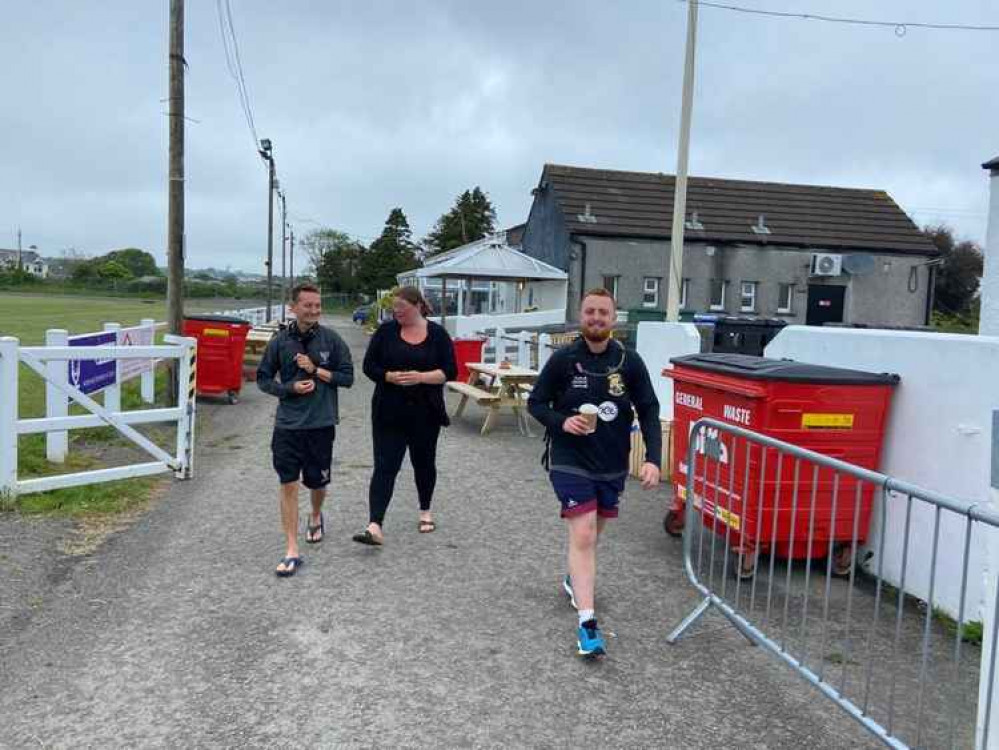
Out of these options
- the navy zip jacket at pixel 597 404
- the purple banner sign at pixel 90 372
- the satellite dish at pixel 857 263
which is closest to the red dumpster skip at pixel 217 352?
the purple banner sign at pixel 90 372

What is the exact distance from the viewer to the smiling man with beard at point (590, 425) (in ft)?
13.6

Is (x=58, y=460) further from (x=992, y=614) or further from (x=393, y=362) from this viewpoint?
(x=992, y=614)

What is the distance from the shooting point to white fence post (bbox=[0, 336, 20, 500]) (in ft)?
20.2

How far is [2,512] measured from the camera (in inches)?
237

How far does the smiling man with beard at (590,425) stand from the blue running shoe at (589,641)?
0.09ft

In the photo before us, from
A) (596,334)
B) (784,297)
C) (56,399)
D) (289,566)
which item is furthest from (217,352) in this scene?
(784,297)

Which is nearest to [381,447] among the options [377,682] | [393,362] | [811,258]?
[393,362]

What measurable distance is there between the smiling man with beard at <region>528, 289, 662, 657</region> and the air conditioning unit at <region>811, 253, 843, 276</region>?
92.6 feet

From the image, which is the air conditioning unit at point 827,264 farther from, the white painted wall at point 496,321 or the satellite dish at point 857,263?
the white painted wall at point 496,321

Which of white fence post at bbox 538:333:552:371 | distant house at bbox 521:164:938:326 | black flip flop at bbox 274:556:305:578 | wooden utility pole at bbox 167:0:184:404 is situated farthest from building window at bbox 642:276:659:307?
black flip flop at bbox 274:556:305:578

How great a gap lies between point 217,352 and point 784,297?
2377 centimetres

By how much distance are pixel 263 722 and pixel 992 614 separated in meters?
2.65

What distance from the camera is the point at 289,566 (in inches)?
197

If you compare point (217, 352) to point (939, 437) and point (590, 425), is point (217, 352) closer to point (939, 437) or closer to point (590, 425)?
point (590, 425)
